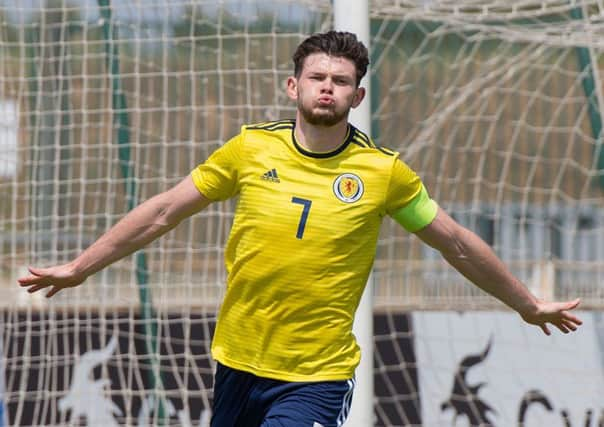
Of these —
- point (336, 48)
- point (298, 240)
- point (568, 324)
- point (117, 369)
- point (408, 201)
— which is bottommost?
point (117, 369)

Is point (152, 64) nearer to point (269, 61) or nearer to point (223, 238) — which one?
point (269, 61)

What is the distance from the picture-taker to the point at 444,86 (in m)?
7.95

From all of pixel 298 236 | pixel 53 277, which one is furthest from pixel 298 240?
pixel 53 277

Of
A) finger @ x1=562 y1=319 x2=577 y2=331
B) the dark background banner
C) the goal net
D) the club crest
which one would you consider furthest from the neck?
the dark background banner

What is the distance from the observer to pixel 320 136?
4.09 meters

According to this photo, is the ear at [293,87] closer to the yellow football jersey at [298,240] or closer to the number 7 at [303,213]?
the yellow football jersey at [298,240]

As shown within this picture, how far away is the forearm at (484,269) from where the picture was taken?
4.30m

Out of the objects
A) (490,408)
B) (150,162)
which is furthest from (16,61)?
(490,408)

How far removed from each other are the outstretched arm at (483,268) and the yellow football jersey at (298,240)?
0.57 feet

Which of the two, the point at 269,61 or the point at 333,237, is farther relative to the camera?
the point at 269,61

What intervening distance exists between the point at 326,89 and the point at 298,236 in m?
0.51

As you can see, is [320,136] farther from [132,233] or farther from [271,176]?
[132,233]

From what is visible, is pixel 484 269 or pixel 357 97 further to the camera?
pixel 484 269

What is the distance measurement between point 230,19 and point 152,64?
57cm
